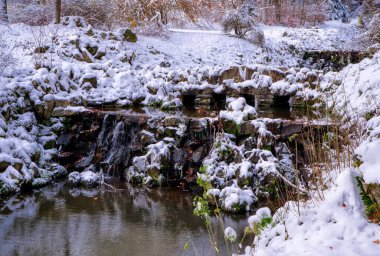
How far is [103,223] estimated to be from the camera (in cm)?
636

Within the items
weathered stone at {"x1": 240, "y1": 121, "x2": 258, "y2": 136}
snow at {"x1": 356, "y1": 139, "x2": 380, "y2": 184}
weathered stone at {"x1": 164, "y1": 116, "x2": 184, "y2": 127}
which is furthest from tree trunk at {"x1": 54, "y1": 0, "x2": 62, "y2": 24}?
snow at {"x1": 356, "y1": 139, "x2": 380, "y2": 184}

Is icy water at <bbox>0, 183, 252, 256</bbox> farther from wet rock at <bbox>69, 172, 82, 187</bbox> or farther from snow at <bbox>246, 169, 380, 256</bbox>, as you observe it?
snow at <bbox>246, 169, 380, 256</bbox>

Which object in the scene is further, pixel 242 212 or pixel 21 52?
pixel 21 52

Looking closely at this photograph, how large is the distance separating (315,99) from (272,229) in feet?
21.7

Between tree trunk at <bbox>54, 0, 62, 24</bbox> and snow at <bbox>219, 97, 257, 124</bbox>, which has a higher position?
tree trunk at <bbox>54, 0, 62, 24</bbox>

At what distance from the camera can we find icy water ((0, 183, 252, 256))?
547 centimetres

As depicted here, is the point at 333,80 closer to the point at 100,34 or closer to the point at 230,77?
the point at 230,77

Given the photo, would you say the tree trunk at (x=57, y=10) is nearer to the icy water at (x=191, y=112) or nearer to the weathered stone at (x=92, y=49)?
the weathered stone at (x=92, y=49)

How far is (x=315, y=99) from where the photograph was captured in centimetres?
968

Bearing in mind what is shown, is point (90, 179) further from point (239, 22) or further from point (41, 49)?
point (239, 22)

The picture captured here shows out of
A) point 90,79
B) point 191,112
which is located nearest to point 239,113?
point 191,112

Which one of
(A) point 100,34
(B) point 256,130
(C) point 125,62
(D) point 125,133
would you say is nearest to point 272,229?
(B) point 256,130

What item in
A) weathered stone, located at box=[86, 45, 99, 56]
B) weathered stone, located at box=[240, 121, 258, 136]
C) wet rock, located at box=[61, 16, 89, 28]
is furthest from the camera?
wet rock, located at box=[61, 16, 89, 28]

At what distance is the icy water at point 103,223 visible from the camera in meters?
5.47
